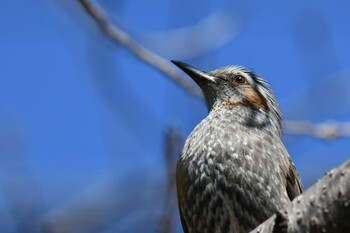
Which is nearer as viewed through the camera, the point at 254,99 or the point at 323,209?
the point at 323,209

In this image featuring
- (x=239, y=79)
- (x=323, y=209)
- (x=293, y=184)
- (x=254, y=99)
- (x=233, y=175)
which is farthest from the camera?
(x=239, y=79)

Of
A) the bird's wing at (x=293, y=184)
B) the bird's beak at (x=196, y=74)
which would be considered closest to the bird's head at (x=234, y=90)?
the bird's beak at (x=196, y=74)

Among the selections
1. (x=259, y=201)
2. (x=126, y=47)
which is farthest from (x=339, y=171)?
(x=126, y=47)

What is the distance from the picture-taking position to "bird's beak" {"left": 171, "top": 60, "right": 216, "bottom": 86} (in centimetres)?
524

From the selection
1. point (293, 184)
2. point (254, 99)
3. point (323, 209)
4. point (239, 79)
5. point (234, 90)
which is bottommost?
point (323, 209)

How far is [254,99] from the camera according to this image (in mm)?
5469

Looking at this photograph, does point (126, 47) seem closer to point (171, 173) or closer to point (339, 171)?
point (171, 173)

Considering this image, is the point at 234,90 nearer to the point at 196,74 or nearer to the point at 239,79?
the point at 239,79

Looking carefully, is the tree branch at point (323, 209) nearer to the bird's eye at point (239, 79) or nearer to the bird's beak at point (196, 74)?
the bird's beak at point (196, 74)

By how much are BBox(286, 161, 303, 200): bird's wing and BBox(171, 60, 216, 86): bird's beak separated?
122cm

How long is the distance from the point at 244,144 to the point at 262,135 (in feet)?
0.74

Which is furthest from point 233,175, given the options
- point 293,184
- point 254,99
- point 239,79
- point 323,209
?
point 323,209

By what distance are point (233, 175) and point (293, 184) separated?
44 centimetres

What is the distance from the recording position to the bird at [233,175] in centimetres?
432
